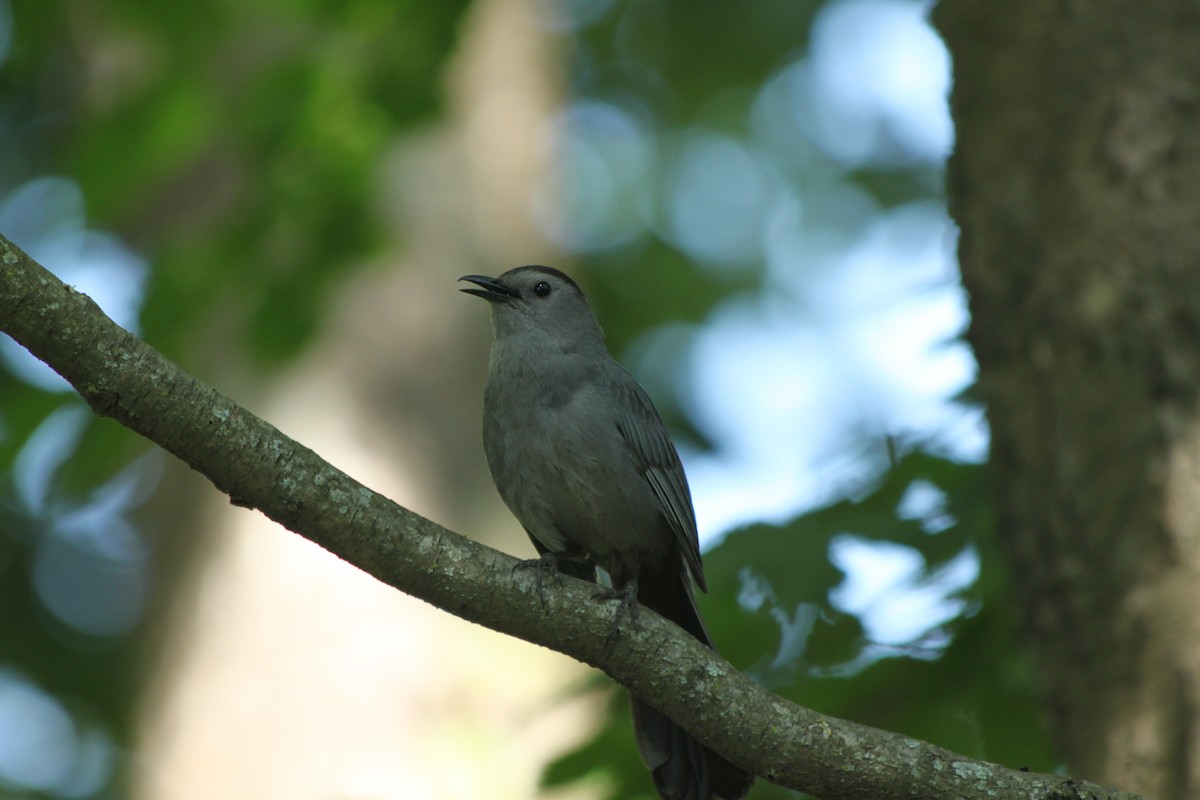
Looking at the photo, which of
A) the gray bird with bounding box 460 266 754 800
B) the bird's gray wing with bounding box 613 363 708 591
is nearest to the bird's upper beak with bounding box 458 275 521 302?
the gray bird with bounding box 460 266 754 800

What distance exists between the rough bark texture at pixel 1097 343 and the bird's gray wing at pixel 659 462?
3.48ft

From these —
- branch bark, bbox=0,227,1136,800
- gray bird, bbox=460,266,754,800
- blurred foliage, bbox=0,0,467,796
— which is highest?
blurred foliage, bbox=0,0,467,796

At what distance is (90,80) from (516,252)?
2614 mm

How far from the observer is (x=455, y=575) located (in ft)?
8.70

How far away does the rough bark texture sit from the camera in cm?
360

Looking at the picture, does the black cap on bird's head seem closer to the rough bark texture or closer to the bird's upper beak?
the bird's upper beak

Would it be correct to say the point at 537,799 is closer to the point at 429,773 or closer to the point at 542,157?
the point at 429,773

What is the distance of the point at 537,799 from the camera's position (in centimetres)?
478

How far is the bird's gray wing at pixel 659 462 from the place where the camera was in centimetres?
405

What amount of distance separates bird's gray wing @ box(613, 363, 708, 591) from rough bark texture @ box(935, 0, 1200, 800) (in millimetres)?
1061

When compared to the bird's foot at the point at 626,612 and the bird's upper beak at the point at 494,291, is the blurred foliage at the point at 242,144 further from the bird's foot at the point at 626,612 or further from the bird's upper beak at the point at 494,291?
the bird's foot at the point at 626,612

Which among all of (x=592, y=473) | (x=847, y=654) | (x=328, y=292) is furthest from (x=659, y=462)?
(x=328, y=292)

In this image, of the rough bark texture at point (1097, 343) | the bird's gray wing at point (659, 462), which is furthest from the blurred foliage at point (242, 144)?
the rough bark texture at point (1097, 343)

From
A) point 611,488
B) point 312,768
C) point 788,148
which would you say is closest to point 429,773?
point 312,768
